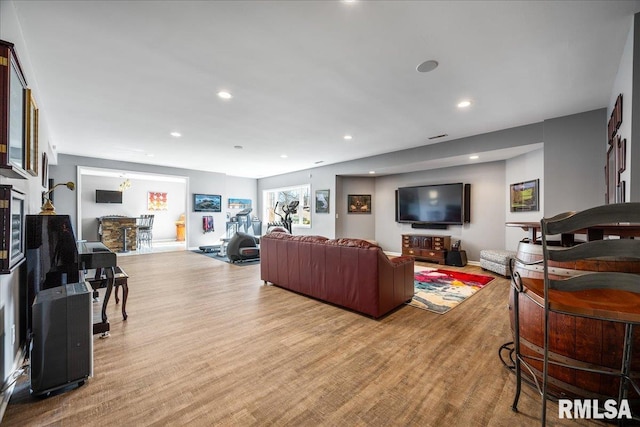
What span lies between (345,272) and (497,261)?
368 cm

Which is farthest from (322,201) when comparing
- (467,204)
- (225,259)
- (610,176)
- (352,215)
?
(610,176)

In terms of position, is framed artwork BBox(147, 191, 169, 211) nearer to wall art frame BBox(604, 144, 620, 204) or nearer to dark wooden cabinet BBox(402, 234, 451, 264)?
dark wooden cabinet BBox(402, 234, 451, 264)

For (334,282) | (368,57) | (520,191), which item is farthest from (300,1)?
(520,191)

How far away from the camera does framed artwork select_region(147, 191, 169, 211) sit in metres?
10.5

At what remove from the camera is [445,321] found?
2918mm

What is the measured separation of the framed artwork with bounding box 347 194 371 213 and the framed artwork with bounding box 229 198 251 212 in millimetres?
4942

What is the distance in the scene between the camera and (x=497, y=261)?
16.6ft

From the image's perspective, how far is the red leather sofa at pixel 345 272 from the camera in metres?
2.97

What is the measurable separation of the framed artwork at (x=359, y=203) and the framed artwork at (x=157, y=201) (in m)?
8.15

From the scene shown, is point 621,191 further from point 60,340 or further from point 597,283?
point 60,340

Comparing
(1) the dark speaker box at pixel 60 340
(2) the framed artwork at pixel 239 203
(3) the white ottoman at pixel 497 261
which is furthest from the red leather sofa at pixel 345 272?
(2) the framed artwork at pixel 239 203

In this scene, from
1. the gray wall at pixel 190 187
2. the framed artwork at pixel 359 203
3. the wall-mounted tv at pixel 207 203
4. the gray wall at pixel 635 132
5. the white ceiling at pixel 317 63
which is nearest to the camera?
the white ceiling at pixel 317 63

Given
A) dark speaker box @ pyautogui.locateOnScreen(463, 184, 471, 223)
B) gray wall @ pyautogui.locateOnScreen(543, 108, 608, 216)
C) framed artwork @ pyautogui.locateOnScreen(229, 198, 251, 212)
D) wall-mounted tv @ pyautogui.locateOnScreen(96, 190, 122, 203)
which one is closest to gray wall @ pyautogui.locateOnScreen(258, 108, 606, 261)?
gray wall @ pyautogui.locateOnScreen(543, 108, 608, 216)

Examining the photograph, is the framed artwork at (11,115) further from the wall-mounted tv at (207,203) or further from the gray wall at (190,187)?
the wall-mounted tv at (207,203)
